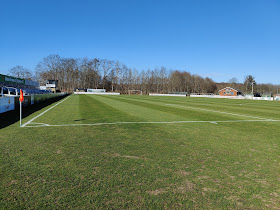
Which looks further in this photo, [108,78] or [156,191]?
[108,78]

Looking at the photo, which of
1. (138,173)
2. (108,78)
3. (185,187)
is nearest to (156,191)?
(185,187)

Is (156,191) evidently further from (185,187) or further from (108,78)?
(108,78)

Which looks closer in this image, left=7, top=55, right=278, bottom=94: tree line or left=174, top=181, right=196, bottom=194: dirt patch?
left=174, top=181, right=196, bottom=194: dirt patch

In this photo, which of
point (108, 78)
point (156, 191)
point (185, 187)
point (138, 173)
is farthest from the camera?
point (108, 78)

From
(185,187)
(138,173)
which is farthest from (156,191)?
(138,173)

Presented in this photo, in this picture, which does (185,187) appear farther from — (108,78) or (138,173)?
(108,78)

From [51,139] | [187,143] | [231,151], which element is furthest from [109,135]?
[231,151]

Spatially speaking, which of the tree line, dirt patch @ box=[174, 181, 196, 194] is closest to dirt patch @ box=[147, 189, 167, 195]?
dirt patch @ box=[174, 181, 196, 194]

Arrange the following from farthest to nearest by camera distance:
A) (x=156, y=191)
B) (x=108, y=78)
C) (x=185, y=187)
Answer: (x=108, y=78), (x=185, y=187), (x=156, y=191)

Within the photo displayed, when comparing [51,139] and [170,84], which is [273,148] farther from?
[170,84]

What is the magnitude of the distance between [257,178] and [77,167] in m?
3.08

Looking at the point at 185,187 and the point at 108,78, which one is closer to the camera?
the point at 185,187

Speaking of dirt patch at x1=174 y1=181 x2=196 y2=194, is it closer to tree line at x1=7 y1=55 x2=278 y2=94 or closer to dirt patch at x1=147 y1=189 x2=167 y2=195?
dirt patch at x1=147 y1=189 x2=167 y2=195

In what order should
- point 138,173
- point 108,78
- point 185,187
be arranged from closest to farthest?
1. point 185,187
2. point 138,173
3. point 108,78
